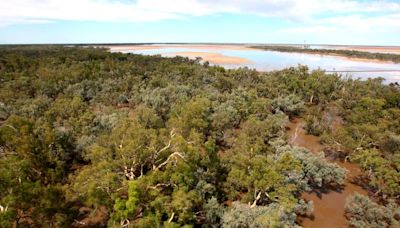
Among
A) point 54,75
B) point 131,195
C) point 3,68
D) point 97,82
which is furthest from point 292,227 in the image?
point 3,68

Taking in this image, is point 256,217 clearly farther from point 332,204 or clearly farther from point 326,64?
point 326,64

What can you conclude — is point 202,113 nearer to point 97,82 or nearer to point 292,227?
point 292,227

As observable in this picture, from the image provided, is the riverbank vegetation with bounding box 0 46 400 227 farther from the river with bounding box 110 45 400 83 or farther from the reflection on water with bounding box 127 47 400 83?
the reflection on water with bounding box 127 47 400 83

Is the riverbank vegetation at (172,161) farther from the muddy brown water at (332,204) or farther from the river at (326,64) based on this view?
the river at (326,64)

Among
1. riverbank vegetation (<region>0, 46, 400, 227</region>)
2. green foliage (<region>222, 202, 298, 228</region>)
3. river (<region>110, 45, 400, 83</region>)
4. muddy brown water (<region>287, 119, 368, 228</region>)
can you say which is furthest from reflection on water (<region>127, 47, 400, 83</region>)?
green foliage (<region>222, 202, 298, 228</region>)

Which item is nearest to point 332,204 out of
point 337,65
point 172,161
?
point 172,161

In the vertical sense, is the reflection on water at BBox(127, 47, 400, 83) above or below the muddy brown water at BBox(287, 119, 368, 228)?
above

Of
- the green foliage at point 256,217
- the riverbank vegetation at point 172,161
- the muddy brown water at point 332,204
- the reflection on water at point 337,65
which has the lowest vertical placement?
the muddy brown water at point 332,204

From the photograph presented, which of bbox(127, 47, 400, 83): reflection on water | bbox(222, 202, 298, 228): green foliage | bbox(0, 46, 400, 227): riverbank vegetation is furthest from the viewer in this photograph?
bbox(127, 47, 400, 83): reflection on water

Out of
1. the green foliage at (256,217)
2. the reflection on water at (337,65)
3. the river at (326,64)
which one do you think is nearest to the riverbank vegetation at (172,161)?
the green foliage at (256,217)
